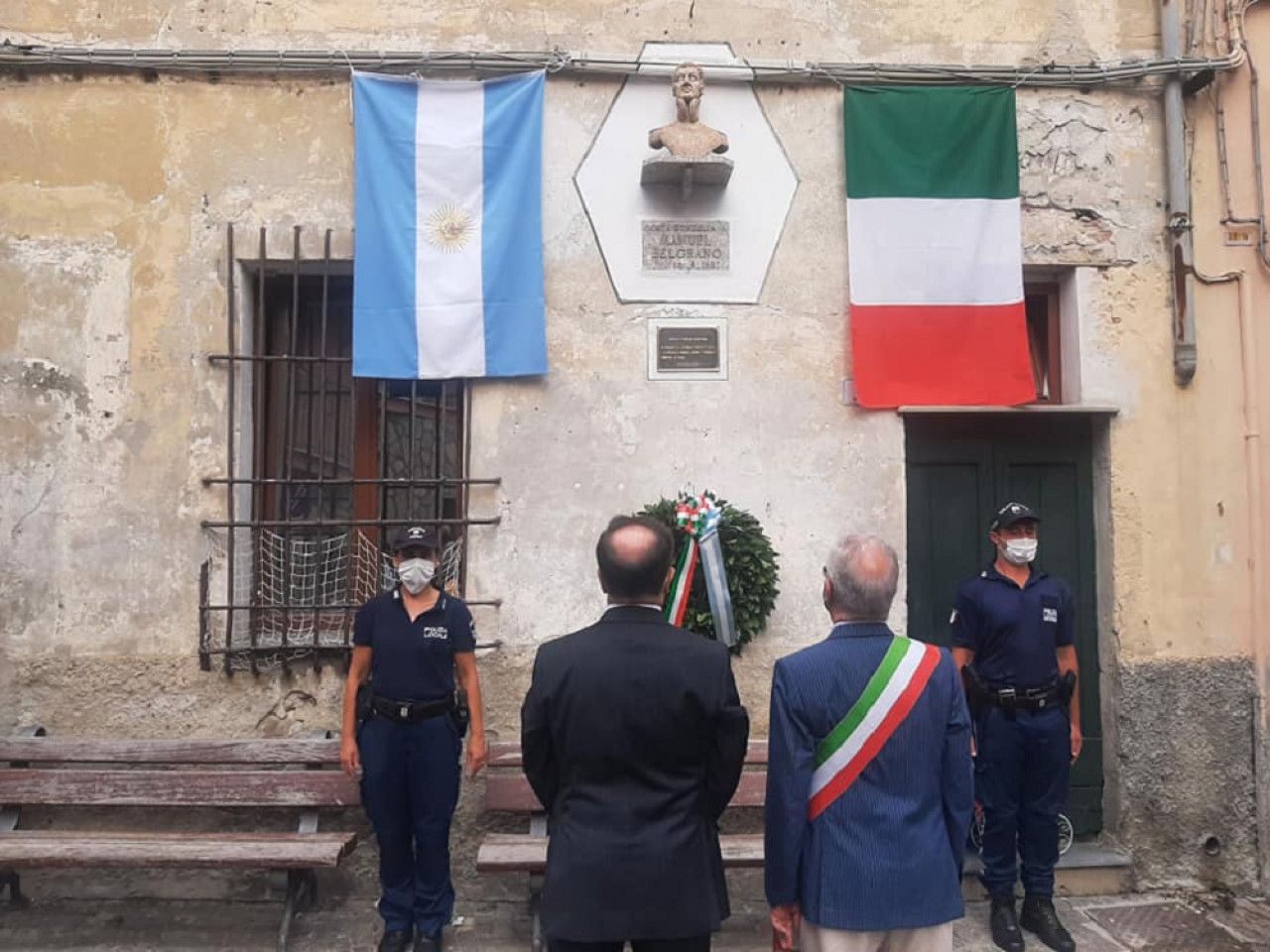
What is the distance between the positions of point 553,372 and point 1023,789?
3.18 meters

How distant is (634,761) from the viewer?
2701mm

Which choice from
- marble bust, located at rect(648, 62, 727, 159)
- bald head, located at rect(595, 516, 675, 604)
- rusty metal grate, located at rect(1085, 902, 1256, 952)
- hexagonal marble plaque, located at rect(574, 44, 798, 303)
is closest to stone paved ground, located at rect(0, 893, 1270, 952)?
rusty metal grate, located at rect(1085, 902, 1256, 952)

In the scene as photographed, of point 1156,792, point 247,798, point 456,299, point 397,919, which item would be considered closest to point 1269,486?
point 1156,792

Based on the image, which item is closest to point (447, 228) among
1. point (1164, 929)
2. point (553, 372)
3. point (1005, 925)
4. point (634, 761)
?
point (553, 372)

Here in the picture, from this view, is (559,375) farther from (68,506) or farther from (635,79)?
(68,506)

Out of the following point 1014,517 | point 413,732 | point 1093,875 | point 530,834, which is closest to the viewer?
point 413,732

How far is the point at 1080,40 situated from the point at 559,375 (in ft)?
11.8

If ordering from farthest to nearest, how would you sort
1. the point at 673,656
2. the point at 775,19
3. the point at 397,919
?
the point at 775,19 → the point at 397,919 → the point at 673,656

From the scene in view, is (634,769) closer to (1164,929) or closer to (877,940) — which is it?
(877,940)

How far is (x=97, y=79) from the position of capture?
5.61 meters

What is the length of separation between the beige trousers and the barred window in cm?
307

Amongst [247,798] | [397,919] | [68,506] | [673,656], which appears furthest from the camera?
[68,506]

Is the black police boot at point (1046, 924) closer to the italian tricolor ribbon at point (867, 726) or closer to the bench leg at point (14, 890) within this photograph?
the italian tricolor ribbon at point (867, 726)

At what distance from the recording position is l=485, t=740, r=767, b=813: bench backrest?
5090 millimetres
